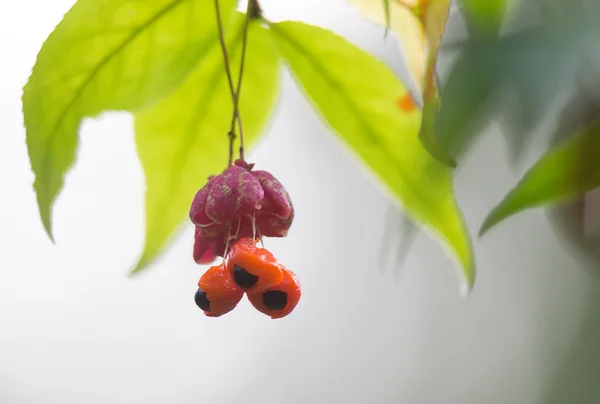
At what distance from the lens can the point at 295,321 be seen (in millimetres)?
564

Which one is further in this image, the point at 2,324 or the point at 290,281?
the point at 2,324

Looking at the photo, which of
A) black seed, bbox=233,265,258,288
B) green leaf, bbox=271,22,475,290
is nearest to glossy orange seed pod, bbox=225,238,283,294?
black seed, bbox=233,265,258,288

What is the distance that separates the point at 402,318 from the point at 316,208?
0.14 meters

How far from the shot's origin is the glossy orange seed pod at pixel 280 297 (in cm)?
22

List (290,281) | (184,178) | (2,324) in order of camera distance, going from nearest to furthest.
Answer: (290,281)
(184,178)
(2,324)

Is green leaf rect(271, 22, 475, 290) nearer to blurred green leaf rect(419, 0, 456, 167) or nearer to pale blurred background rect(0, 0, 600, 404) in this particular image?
blurred green leaf rect(419, 0, 456, 167)

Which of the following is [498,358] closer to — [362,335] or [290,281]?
[362,335]

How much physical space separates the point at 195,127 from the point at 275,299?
0.46ft

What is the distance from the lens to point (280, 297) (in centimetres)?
22

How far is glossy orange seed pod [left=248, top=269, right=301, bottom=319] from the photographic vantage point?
22 cm

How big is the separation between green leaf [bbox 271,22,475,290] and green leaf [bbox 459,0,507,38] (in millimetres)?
76

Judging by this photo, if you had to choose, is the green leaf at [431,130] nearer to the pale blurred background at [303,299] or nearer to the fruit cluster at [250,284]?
the fruit cluster at [250,284]

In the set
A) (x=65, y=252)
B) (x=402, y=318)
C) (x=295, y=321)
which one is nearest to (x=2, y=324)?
(x=65, y=252)

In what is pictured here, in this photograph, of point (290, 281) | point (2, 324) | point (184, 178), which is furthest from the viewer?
point (2, 324)
